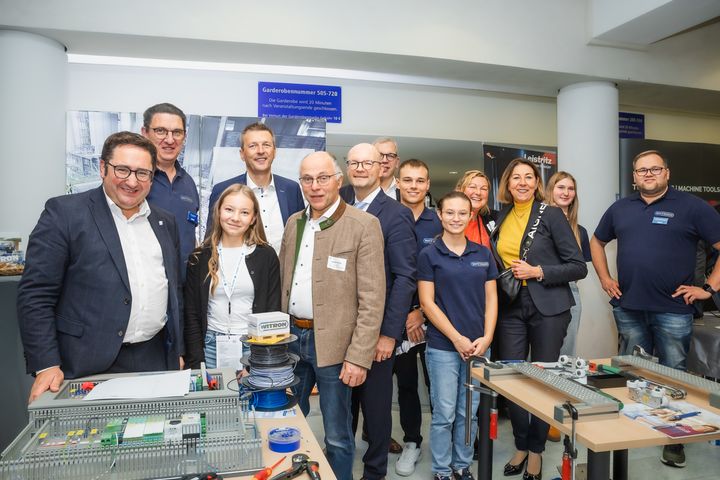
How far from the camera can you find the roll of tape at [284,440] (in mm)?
1295

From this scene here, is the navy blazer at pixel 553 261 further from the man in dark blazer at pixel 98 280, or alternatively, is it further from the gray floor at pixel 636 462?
the man in dark blazer at pixel 98 280

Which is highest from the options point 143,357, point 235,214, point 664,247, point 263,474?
point 235,214

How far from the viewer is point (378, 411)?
7.52ft

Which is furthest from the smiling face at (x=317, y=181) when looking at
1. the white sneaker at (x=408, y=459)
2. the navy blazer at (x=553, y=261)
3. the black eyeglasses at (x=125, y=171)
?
the white sneaker at (x=408, y=459)

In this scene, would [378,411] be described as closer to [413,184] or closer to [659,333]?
[413,184]

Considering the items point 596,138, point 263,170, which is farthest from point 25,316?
point 596,138

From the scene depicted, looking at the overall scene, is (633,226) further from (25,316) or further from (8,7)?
(8,7)

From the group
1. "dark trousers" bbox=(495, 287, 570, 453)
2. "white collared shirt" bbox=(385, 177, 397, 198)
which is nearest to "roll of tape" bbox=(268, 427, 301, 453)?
"dark trousers" bbox=(495, 287, 570, 453)

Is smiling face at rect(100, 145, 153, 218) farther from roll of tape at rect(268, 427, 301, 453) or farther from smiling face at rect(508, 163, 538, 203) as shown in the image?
smiling face at rect(508, 163, 538, 203)

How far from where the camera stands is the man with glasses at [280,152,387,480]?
2.09m

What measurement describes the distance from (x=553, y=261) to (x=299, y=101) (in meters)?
2.84

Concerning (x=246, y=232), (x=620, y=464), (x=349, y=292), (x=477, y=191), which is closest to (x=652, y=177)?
(x=477, y=191)

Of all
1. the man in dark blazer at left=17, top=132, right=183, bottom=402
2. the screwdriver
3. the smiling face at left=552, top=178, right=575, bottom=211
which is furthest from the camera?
the smiling face at left=552, top=178, right=575, bottom=211

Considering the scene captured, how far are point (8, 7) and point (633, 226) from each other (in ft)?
14.4
